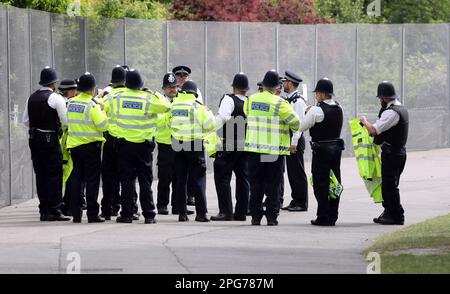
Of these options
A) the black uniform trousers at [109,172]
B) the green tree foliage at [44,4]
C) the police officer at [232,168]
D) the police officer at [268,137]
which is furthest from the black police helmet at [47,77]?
the green tree foliage at [44,4]

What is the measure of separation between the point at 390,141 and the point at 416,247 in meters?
3.45

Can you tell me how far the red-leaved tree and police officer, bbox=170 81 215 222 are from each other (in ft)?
51.1

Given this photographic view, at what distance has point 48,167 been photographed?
61.3 feet

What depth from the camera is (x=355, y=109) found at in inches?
1227

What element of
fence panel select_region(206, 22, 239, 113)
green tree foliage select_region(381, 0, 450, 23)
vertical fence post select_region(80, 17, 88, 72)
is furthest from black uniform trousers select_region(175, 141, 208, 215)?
green tree foliage select_region(381, 0, 450, 23)

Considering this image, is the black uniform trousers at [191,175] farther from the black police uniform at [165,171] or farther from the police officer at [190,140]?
the black police uniform at [165,171]

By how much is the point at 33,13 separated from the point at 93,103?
4.52 meters

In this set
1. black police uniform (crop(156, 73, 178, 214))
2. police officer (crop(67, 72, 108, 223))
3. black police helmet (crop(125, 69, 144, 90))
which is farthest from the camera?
black police uniform (crop(156, 73, 178, 214))

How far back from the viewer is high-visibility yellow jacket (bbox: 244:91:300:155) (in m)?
17.8

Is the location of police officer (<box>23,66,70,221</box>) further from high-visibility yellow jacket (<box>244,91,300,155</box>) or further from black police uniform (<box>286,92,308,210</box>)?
black police uniform (<box>286,92,308,210</box>)

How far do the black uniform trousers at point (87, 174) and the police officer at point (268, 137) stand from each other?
208 cm

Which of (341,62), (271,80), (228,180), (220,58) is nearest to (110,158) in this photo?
(228,180)

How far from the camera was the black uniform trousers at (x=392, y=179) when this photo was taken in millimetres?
18266
